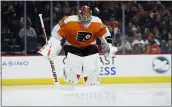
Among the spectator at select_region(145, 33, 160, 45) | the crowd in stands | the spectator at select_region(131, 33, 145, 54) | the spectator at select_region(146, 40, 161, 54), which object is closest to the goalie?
the crowd in stands

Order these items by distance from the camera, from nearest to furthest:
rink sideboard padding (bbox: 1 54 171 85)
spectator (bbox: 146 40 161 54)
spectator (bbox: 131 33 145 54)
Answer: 1. rink sideboard padding (bbox: 1 54 171 85)
2. spectator (bbox: 131 33 145 54)
3. spectator (bbox: 146 40 161 54)

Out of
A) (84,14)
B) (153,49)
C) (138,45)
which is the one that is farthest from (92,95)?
(84,14)

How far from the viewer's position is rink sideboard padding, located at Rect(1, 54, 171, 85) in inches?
371

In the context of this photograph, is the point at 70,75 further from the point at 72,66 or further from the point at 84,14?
the point at 84,14

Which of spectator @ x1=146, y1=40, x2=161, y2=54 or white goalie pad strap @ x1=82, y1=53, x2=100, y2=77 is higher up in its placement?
white goalie pad strap @ x1=82, y1=53, x2=100, y2=77

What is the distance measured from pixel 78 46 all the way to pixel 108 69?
4.73 meters

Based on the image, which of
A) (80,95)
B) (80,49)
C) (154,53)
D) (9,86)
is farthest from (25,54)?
(80,49)

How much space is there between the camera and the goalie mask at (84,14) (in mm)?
4797

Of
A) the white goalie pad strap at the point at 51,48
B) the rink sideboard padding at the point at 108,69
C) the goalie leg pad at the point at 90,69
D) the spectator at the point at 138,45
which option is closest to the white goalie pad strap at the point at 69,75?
the goalie leg pad at the point at 90,69

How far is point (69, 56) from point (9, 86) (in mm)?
4492

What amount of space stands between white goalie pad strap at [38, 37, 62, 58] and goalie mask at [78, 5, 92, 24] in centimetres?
36

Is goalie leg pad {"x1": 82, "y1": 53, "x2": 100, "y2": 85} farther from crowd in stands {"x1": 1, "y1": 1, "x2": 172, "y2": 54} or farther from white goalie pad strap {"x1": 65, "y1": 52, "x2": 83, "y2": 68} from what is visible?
crowd in stands {"x1": 1, "y1": 1, "x2": 172, "y2": 54}

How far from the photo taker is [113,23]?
392 inches

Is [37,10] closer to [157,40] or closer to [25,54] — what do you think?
[25,54]
